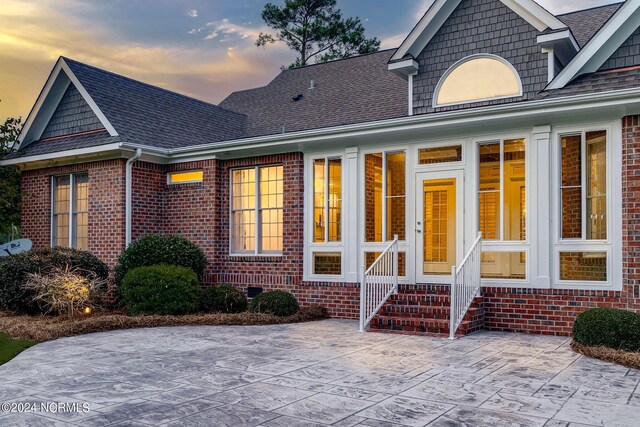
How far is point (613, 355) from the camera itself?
268 inches

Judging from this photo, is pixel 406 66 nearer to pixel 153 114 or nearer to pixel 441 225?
pixel 441 225

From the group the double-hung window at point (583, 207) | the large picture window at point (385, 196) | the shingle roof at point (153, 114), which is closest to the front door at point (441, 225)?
the large picture window at point (385, 196)

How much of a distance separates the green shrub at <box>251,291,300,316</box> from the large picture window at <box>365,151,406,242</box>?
188 centimetres

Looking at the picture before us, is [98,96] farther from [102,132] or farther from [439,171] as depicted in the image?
[439,171]

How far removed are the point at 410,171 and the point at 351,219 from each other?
149 centimetres

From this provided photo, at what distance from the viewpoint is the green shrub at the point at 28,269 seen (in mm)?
10852

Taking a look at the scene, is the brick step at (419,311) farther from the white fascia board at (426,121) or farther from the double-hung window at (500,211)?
the white fascia board at (426,121)

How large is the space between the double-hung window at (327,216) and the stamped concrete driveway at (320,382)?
3.05 m

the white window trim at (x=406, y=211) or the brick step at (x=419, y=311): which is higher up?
the white window trim at (x=406, y=211)

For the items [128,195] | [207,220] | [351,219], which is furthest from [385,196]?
[128,195]

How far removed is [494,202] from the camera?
11688 millimetres

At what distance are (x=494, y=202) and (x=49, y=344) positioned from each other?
8352 mm

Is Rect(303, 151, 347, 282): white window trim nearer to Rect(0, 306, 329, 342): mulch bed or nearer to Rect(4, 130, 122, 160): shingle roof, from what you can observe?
Rect(0, 306, 329, 342): mulch bed

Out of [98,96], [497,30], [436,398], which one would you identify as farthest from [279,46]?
[436,398]
